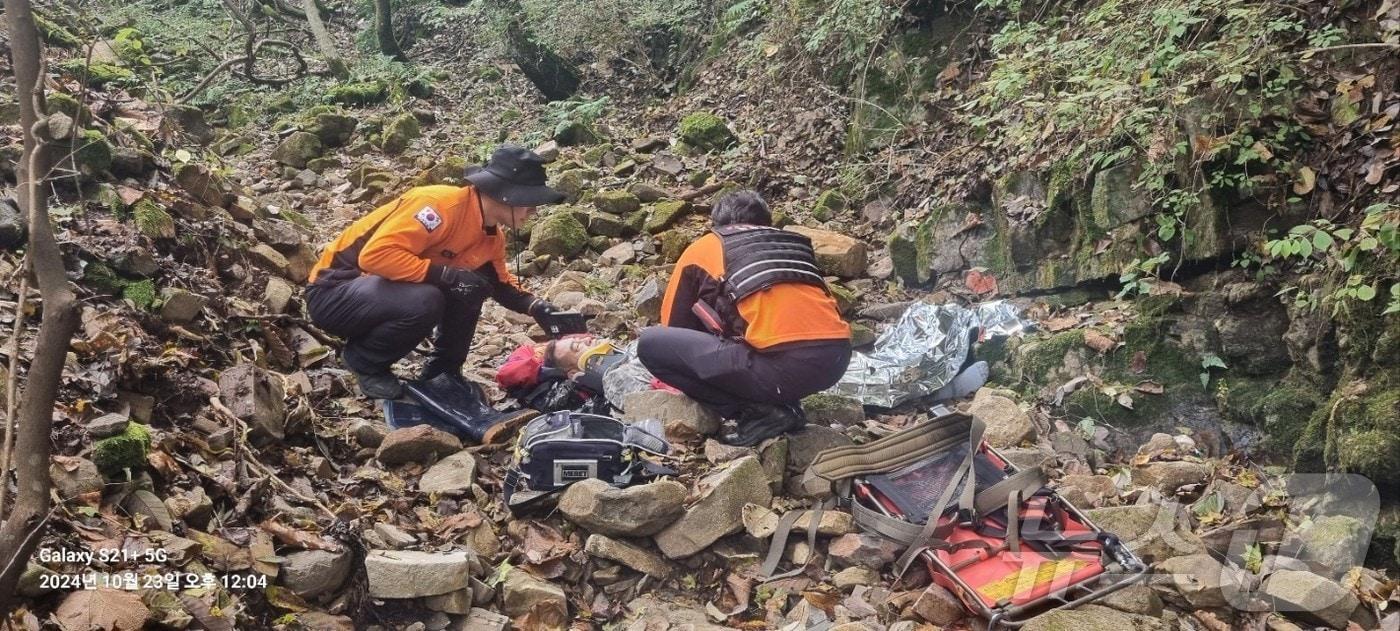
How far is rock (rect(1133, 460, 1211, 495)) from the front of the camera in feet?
13.4

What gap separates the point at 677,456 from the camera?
13.9ft

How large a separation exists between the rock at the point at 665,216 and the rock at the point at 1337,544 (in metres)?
5.24

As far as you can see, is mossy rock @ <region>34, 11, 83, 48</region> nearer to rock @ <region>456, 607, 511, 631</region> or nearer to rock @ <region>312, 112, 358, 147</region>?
rock @ <region>312, 112, 358, 147</region>

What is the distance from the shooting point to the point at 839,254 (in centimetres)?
666

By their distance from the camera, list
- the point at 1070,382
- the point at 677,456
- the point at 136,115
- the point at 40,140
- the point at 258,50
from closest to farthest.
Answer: the point at 40,140 → the point at 677,456 → the point at 1070,382 → the point at 136,115 → the point at 258,50

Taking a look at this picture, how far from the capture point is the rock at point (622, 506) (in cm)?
358

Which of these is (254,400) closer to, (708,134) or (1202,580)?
(1202,580)

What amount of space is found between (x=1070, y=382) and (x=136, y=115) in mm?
7069

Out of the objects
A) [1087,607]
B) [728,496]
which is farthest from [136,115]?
[1087,607]

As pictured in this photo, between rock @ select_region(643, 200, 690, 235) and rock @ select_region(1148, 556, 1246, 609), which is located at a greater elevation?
rock @ select_region(643, 200, 690, 235)

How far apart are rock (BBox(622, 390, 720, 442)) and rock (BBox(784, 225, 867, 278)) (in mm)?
2502

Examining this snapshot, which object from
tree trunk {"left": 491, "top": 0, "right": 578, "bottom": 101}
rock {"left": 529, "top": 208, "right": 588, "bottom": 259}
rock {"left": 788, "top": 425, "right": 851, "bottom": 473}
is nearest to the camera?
rock {"left": 788, "top": 425, "right": 851, "bottom": 473}

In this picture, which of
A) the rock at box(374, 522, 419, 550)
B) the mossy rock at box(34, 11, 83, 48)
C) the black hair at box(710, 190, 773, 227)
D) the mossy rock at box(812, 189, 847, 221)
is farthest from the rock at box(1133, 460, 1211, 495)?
the mossy rock at box(34, 11, 83, 48)

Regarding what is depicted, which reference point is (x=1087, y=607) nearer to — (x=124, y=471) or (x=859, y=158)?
(x=124, y=471)
